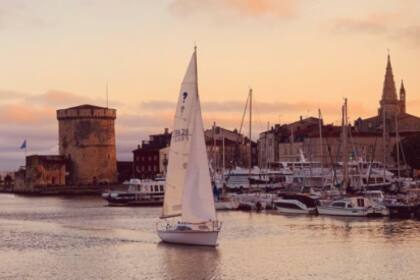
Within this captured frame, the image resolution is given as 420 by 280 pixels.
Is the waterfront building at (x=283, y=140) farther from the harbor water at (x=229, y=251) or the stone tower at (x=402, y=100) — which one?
the harbor water at (x=229, y=251)

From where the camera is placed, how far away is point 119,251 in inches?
1215

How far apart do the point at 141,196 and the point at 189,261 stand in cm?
3761

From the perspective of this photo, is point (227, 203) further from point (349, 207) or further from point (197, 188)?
point (197, 188)

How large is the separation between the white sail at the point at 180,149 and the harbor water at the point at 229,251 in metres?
1.48

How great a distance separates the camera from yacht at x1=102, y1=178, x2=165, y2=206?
64.4m

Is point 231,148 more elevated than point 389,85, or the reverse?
point 389,85

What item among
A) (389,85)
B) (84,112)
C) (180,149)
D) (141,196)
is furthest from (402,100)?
(180,149)

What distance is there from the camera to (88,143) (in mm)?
96562

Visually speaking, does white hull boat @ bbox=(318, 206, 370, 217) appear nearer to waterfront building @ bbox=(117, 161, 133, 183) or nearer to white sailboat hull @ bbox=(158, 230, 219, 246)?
white sailboat hull @ bbox=(158, 230, 219, 246)

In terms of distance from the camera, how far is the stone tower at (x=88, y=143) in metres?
96.7

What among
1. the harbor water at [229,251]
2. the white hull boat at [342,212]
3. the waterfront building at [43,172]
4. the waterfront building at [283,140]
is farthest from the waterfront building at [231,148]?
the harbor water at [229,251]

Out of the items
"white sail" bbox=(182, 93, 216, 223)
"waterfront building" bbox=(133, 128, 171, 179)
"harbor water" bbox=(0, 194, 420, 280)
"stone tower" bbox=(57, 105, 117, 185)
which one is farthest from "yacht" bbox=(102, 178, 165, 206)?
"waterfront building" bbox=(133, 128, 171, 179)

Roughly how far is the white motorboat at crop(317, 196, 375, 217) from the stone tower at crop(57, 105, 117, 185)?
51704 mm

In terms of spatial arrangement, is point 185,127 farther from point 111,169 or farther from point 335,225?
point 111,169
